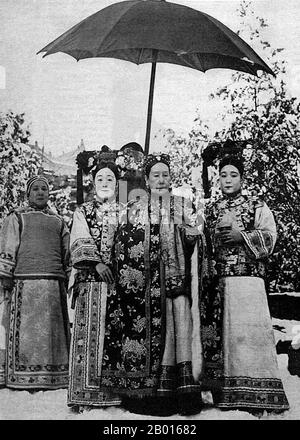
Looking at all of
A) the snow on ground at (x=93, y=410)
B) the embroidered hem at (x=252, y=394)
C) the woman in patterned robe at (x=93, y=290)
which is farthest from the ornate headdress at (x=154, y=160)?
Answer: the embroidered hem at (x=252, y=394)

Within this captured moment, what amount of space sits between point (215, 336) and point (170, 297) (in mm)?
360

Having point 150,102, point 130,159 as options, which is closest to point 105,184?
point 130,159

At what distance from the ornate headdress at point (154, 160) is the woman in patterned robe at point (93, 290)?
0.20 m

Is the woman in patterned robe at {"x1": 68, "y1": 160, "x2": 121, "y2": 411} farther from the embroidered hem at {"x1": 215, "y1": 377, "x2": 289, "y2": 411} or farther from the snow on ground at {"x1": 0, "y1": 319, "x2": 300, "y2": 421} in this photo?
the embroidered hem at {"x1": 215, "y1": 377, "x2": 289, "y2": 411}

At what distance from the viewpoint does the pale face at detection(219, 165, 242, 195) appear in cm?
416

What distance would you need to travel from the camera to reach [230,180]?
164 inches

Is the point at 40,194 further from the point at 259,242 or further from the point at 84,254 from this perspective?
the point at 259,242

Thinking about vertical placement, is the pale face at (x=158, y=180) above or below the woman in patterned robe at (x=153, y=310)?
above

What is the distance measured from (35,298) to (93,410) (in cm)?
76

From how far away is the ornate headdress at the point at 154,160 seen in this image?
164 inches

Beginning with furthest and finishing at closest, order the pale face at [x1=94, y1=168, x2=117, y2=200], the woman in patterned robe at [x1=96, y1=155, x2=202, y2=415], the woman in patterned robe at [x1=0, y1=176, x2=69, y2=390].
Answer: the pale face at [x1=94, y1=168, x2=117, y2=200]
the woman in patterned robe at [x1=0, y1=176, x2=69, y2=390]
the woman in patterned robe at [x1=96, y1=155, x2=202, y2=415]

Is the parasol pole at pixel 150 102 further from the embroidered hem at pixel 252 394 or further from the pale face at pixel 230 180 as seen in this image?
the embroidered hem at pixel 252 394

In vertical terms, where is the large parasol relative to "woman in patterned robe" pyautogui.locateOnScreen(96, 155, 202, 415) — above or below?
above

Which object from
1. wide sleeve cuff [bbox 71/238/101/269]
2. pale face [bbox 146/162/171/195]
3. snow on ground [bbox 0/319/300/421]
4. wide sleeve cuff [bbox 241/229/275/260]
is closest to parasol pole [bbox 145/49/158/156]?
pale face [bbox 146/162/171/195]
